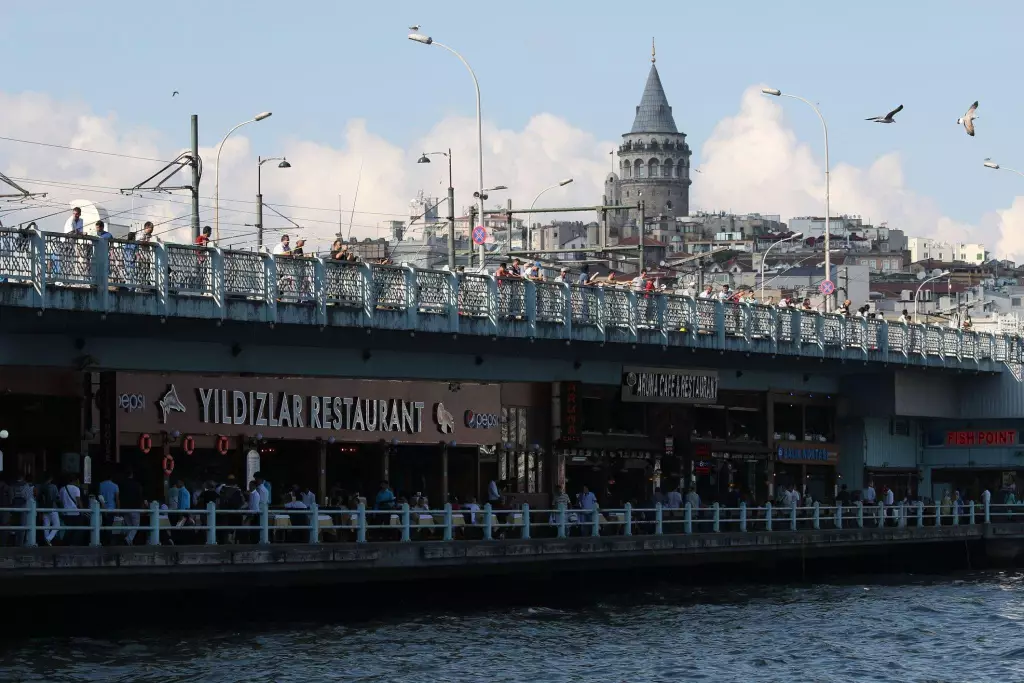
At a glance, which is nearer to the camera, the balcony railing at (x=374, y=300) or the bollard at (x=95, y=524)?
the bollard at (x=95, y=524)

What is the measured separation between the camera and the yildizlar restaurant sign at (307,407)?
128 ft

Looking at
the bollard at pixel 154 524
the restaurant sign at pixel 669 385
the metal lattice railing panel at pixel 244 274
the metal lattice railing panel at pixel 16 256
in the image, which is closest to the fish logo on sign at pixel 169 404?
the metal lattice railing panel at pixel 244 274

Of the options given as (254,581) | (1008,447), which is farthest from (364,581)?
(1008,447)

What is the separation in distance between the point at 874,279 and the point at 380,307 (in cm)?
16292

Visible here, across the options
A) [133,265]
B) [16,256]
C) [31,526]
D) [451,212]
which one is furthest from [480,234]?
[31,526]

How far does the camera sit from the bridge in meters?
31.7

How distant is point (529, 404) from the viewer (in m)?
49.2

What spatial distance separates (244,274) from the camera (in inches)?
1422

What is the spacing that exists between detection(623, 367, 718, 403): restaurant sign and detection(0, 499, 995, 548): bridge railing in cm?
352

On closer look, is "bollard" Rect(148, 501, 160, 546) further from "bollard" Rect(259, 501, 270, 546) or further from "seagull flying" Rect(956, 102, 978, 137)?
"seagull flying" Rect(956, 102, 978, 137)

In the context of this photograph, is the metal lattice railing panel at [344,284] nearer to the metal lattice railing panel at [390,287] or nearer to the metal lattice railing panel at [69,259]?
the metal lattice railing panel at [390,287]

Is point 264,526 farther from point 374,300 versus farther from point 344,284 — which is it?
point 374,300

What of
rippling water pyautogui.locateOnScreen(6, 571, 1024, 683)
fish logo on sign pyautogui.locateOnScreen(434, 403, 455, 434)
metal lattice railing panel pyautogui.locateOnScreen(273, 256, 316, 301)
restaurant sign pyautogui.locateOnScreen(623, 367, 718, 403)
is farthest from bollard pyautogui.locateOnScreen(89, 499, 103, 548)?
restaurant sign pyautogui.locateOnScreen(623, 367, 718, 403)

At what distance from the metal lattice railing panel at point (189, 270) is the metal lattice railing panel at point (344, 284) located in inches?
120
